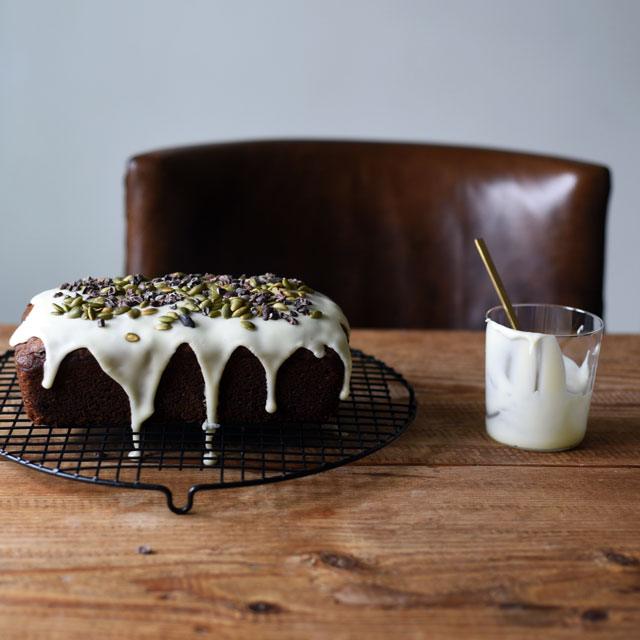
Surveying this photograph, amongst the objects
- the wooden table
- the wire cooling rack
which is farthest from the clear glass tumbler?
the wire cooling rack

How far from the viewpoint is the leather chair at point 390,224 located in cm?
177

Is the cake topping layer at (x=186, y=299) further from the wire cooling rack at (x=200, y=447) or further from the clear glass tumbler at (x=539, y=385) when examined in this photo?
the clear glass tumbler at (x=539, y=385)

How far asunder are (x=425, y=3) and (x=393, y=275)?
1.18 meters

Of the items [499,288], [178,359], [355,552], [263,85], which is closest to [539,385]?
[499,288]

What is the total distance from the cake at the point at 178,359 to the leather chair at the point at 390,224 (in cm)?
70

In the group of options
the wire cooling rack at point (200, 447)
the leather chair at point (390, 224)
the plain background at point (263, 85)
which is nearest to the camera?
the wire cooling rack at point (200, 447)

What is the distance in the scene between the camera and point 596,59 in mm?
2686

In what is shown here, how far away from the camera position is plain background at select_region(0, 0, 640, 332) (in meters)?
2.54

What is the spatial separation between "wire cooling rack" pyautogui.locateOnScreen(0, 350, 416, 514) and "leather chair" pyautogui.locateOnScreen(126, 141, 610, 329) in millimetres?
697

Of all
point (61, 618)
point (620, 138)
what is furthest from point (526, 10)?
point (61, 618)

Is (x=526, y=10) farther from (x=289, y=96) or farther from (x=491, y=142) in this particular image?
(x=289, y=96)

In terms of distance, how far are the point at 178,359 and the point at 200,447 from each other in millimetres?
125

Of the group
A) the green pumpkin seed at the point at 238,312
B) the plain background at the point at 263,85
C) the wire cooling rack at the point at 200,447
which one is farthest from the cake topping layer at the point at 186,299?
the plain background at the point at 263,85

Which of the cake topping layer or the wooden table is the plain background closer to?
the cake topping layer
